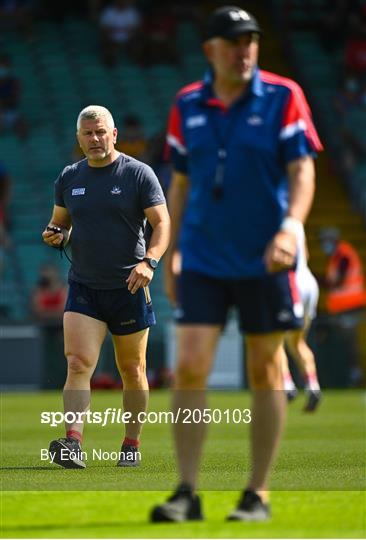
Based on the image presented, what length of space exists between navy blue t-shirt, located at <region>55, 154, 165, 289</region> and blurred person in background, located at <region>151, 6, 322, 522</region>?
283 centimetres

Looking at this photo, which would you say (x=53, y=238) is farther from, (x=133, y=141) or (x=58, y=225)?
(x=133, y=141)

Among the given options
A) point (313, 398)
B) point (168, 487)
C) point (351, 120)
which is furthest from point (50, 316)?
point (168, 487)

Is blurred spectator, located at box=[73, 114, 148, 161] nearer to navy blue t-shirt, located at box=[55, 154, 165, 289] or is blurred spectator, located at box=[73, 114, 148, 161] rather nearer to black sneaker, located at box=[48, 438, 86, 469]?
navy blue t-shirt, located at box=[55, 154, 165, 289]

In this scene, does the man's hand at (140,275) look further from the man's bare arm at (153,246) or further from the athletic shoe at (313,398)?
the athletic shoe at (313,398)

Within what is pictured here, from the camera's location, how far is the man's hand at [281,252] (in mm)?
7371

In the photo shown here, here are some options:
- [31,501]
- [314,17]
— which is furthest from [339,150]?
[31,501]

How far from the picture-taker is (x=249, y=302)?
778 centimetres

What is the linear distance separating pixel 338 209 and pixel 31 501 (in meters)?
21.8

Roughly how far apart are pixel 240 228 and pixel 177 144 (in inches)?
20.1

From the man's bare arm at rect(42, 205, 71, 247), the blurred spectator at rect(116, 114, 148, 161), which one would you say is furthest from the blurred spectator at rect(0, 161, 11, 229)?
the man's bare arm at rect(42, 205, 71, 247)

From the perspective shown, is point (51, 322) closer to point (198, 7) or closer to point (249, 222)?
point (198, 7)

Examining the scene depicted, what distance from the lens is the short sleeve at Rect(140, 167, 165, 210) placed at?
10602 mm

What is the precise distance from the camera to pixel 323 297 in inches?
1080

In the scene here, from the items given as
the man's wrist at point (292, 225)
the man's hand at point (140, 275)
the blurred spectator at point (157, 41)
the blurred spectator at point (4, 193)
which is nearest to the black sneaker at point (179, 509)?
the man's wrist at point (292, 225)
